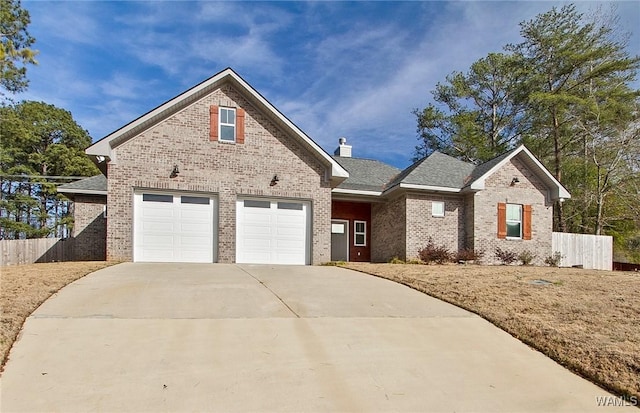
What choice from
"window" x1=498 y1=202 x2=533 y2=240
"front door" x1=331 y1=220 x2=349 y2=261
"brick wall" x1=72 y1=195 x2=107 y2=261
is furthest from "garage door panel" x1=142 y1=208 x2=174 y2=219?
"window" x1=498 y1=202 x2=533 y2=240

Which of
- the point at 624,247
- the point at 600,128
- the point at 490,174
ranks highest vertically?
the point at 600,128

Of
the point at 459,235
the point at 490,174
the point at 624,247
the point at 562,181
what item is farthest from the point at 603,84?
the point at 459,235

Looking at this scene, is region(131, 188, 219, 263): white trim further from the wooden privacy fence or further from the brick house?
the wooden privacy fence

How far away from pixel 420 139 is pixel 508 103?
25.7ft

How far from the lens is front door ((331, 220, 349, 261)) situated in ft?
64.8

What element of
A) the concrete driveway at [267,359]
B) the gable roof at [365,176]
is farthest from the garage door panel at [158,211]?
the gable roof at [365,176]

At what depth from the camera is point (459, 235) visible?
1795 centimetres

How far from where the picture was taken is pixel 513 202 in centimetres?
1833

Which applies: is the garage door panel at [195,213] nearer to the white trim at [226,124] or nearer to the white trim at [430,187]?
the white trim at [226,124]

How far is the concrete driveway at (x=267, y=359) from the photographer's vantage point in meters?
4.04

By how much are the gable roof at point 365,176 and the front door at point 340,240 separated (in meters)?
2.14

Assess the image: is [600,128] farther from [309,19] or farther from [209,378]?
[209,378]

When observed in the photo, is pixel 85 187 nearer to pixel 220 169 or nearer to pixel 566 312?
pixel 220 169

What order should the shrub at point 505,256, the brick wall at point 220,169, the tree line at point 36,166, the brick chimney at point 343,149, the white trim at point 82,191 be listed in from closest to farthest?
the brick wall at point 220,169, the white trim at point 82,191, the shrub at point 505,256, the brick chimney at point 343,149, the tree line at point 36,166
